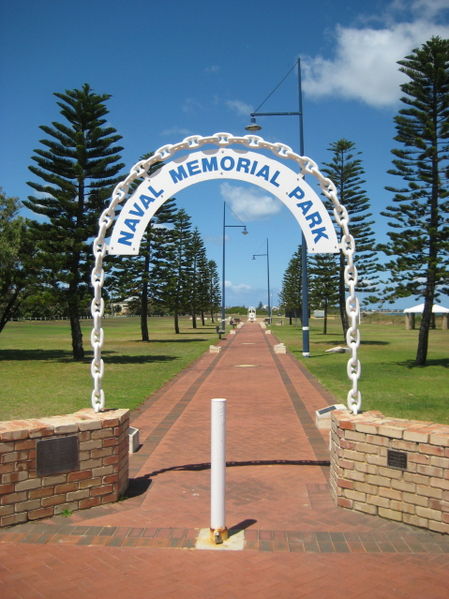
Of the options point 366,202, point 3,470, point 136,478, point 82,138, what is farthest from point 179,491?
point 366,202

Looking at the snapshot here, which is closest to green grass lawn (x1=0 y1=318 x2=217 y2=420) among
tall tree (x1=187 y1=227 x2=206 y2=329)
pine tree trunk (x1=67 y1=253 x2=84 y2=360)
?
pine tree trunk (x1=67 y1=253 x2=84 y2=360)

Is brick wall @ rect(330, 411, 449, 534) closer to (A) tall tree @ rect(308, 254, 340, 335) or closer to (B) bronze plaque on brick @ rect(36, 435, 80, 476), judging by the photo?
(B) bronze plaque on brick @ rect(36, 435, 80, 476)

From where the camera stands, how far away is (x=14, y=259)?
24531 millimetres

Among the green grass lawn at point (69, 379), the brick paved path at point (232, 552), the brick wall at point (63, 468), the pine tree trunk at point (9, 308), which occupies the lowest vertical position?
the green grass lawn at point (69, 379)

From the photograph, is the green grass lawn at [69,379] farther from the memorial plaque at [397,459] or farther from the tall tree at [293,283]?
the tall tree at [293,283]

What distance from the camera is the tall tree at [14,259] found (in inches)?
928

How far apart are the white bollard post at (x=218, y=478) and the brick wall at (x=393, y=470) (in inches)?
51.7

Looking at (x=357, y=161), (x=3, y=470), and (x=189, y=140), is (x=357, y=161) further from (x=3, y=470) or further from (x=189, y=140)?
(x=3, y=470)

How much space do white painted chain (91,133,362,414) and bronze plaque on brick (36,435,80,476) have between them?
0.75 metres

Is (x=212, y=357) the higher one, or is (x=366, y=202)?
(x=366, y=202)

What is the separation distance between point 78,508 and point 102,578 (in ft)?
4.46

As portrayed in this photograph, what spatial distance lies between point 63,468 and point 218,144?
3.87 metres

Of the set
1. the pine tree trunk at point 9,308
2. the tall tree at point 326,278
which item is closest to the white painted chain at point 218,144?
the pine tree trunk at point 9,308

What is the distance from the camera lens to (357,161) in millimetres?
29641
